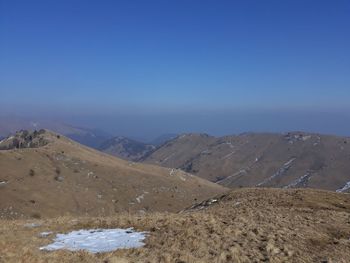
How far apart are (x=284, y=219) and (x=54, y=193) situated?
80843mm

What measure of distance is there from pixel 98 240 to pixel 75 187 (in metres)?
89.5

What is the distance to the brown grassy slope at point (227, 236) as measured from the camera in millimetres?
18625

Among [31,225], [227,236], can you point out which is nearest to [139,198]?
[31,225]

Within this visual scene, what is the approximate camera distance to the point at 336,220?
26.7 metres

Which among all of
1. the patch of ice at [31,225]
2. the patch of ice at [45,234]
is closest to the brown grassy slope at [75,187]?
the patch of ice at [31,225]

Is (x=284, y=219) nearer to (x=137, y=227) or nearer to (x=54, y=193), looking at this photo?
(x=137, y=227)

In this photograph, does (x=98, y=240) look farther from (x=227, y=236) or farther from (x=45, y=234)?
(x=227, y=236)

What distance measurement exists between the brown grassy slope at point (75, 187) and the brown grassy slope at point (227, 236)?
2356 inches

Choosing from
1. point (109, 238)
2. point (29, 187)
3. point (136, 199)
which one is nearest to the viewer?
point (109, 238)

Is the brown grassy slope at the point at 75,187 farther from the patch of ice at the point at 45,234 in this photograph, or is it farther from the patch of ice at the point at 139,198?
the patch of ice at the point at 45,234

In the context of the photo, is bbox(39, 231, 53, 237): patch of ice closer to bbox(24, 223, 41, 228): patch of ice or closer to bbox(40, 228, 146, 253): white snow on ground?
bbox(40, 228, 146, 253): white snow on ground

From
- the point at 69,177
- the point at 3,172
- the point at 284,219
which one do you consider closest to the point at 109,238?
the point at 284,219

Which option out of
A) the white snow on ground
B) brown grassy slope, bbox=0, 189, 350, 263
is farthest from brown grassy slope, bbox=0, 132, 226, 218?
the white snow on ground

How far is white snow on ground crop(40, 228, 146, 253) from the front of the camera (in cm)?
2052
